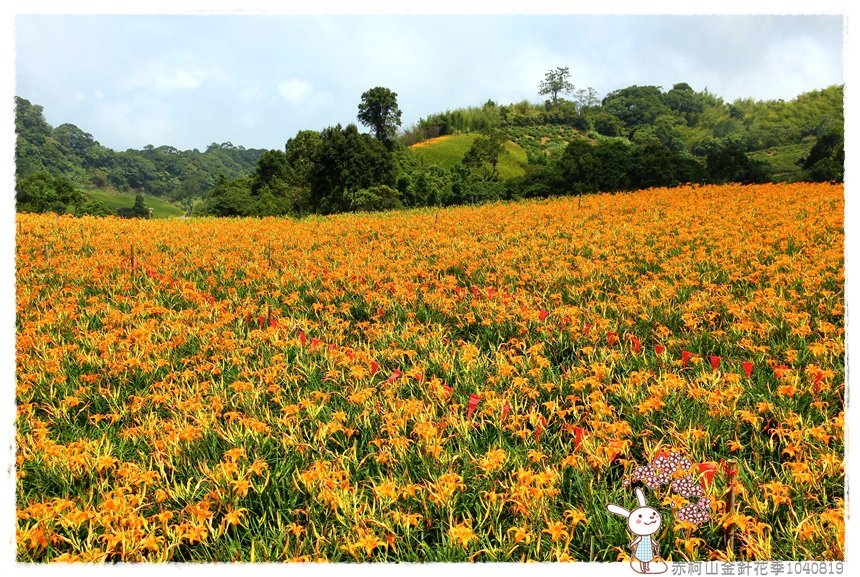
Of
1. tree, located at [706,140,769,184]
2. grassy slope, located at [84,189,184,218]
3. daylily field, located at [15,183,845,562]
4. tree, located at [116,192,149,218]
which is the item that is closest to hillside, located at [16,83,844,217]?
tree, located at [706,140,769,184]

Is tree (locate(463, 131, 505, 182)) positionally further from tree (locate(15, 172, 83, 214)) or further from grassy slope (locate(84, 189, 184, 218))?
grassy slope (locate(84, 189, 184, 218))

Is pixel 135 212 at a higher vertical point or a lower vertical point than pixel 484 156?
lower

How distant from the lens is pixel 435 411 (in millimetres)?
2504

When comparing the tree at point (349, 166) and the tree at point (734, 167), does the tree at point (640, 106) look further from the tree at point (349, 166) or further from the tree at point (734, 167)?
the tree at point (349, 166)

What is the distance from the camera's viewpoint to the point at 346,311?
443cm

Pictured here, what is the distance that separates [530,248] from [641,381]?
4510 mm

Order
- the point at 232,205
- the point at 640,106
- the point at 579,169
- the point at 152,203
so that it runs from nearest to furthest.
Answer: the point at 579,169 → the point at 640,106 → the point at 232,205 → the point at 152,203

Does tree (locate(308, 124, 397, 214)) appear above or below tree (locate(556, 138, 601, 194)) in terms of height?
above

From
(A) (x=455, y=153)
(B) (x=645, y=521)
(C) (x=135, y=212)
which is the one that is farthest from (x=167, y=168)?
(B) (x=645, y=521)

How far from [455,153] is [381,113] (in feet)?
48.3

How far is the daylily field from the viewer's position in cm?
169

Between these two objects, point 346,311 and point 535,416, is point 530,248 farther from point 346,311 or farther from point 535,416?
point 535,416

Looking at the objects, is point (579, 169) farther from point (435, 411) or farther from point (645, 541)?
point (645, 541)

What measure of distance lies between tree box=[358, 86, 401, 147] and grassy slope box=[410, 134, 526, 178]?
9118mm
